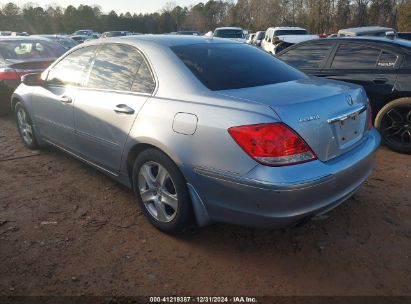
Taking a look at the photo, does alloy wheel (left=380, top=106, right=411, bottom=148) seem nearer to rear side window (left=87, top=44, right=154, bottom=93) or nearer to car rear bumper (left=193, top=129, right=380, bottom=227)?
car rear bumper (left=193, top=129, right=380, bottom=227)

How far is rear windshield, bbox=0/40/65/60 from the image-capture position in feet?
24.6

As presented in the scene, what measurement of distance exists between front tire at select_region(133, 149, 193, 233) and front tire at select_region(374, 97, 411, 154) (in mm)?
3388

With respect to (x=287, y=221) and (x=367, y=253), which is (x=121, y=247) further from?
(x=367, y=253)

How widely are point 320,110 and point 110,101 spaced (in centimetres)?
181

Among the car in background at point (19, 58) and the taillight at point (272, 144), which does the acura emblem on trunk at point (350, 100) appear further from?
the car in background at point (19, 58)

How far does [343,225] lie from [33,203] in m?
2.93

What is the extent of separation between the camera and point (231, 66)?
125 inches

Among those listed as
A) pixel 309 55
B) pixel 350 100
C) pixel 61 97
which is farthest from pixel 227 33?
pixel 350 100

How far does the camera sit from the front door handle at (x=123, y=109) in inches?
121

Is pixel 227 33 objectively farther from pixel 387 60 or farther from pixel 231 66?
pixel 231 66

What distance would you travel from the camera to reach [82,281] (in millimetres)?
2574

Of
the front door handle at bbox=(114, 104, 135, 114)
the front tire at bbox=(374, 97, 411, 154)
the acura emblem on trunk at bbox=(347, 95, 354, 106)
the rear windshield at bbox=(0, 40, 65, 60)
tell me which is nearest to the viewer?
the acura emblem on trunk at bbox=(347, 95, 354, 106)

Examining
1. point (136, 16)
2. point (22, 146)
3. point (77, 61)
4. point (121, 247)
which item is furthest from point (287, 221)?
point (136, 16)

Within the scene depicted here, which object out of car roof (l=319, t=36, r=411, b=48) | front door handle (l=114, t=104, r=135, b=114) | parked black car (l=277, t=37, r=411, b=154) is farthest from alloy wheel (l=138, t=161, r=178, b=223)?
car roof (l=319, t=36, r=411, b=48)
